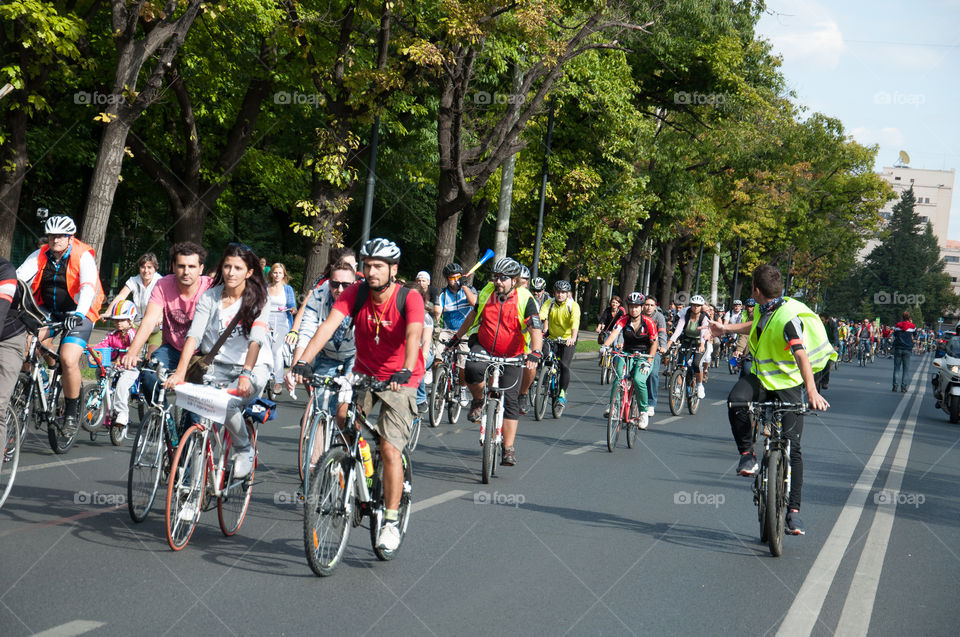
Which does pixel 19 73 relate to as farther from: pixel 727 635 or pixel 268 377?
pixel 727 635

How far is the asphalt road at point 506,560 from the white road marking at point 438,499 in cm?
2

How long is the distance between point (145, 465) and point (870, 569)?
4.41 metres

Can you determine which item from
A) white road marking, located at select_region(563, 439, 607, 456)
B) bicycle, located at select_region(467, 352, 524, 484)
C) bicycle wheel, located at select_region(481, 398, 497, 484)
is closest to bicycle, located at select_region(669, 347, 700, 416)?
white road marking, located at select_region(563, 439, 607, 456)

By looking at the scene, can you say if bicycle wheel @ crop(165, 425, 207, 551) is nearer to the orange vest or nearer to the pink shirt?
the pink shirt

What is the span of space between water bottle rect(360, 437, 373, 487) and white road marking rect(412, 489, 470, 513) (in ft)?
5.48

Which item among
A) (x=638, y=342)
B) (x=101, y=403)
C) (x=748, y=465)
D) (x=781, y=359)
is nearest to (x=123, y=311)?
(x=101, y=403)

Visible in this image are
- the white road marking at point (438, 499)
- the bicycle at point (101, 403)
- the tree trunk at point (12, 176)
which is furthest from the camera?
the tree trunk at point (12, 176)

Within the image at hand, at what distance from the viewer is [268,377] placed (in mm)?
6125

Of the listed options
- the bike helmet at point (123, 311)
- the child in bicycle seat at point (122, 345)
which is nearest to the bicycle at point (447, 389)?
the child in bicycle seat at point (122, 345)

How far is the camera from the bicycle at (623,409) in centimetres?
1130

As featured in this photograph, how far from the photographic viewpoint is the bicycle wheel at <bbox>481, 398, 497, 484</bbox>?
8648 mm

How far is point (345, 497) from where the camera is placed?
5484mm

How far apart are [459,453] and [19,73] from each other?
11.0m

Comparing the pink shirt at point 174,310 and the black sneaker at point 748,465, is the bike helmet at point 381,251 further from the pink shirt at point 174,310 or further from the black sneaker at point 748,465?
the black sneaker at point 748,465
